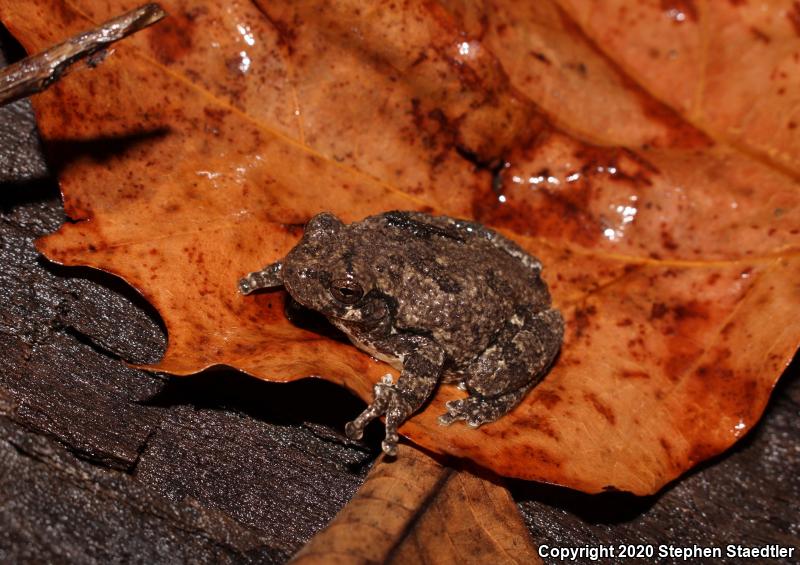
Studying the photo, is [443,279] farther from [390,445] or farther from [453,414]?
[390,445]

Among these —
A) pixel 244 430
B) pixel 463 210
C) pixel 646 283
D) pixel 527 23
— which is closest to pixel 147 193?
pixel 244 430

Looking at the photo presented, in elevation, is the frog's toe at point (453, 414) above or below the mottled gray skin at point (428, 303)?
below

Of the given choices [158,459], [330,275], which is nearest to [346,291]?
[330,275]

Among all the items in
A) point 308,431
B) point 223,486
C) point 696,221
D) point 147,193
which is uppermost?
point 696,221

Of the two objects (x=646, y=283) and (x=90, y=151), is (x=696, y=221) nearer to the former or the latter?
(x=646, y=283)

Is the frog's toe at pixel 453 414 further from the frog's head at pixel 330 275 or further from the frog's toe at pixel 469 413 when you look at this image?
the frog's head at pixel 330 275

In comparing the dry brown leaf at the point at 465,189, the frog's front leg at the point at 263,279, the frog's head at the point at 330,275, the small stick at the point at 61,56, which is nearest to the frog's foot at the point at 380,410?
the dry brown leaf at the point at 465,189
